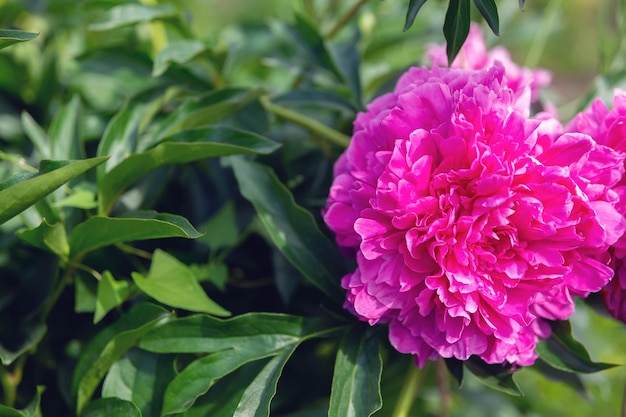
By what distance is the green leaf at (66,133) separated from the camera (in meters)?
0.77

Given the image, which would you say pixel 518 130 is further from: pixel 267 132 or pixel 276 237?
pixel 267 132

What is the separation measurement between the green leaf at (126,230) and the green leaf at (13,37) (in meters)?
0.16

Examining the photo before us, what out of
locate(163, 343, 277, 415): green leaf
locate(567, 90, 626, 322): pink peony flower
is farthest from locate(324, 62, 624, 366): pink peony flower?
locate(163, 343, 277, 415): green leaf

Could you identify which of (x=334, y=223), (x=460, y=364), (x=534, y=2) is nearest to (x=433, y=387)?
(x=460, y=364)

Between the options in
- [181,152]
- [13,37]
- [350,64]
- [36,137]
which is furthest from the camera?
[350,64]

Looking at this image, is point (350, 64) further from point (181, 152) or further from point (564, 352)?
point (564, 352)

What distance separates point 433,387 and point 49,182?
679 mm

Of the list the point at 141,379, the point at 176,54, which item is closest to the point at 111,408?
the point at 141,379

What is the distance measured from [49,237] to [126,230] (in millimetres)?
85

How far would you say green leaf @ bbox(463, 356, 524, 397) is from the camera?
2.02 feet

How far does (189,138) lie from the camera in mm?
725

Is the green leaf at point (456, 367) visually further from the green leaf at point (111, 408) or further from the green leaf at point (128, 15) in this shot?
the green leaf at point (128, 15)

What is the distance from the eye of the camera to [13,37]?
0.56 metres

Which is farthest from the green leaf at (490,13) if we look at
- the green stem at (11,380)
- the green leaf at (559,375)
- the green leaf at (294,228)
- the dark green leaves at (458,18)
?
the green stem at (11,380)
